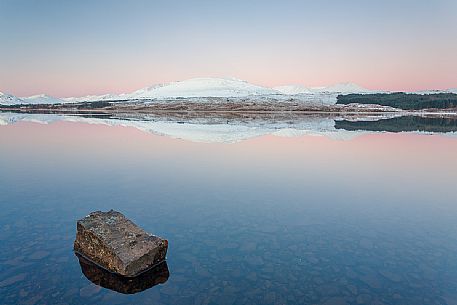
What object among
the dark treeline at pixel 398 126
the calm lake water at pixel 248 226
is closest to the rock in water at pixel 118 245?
the calm lake water at pixel 248 226

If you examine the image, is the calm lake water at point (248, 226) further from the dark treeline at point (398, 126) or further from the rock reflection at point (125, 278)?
the dark treeline at point (398, 126)

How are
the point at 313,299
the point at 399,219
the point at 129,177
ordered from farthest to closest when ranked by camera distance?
the point at 129,177 → the point at 399,219 → the point at 313,299

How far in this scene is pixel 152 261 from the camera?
1001 centimetres

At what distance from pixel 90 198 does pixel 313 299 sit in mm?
11481

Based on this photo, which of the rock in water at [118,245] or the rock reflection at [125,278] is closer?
the rock reflection at [125,278]

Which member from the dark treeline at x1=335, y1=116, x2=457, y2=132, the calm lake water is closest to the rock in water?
the calm lake water

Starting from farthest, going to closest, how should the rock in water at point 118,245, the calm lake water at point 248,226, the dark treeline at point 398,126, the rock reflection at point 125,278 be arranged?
1. the dark treeline at point 398,126
2. the rock in water at point 118,245
3. the rock reflection at point 125,278
4. the calm lake water at point 248,226

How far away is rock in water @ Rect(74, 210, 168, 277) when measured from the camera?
9586 mm

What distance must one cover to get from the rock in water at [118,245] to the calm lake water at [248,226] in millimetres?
531

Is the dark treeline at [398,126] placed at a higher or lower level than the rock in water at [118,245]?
lower

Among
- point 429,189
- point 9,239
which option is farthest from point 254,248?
point 429,189

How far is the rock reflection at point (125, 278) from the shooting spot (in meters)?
9.04

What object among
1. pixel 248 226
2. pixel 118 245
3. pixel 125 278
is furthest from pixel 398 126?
pixel 125 278

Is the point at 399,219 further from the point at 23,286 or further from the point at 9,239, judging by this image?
the point at 9,239
